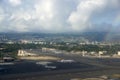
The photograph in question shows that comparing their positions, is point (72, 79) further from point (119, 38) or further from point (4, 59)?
point (119, 38)

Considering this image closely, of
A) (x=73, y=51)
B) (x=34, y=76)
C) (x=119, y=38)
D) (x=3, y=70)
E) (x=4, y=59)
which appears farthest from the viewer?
(x=119, y=38)

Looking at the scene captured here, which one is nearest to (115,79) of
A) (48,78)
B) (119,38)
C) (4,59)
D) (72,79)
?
(72,79)

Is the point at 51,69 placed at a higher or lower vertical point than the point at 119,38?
lower

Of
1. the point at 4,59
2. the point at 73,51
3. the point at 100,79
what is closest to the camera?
the point at 100,79

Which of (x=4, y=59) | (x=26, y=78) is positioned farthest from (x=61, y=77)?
(x=4, y=59)

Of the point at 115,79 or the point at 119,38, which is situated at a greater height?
the point at 119,38

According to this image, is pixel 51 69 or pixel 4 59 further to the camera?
pixel 4 59

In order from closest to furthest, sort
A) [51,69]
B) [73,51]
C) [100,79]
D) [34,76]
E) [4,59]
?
[100,79], [34,76], [51,69], [4,59], [73,51]

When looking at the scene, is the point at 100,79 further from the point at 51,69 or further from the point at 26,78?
the point at 51,69

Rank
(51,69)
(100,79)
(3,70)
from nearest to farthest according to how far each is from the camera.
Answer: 1. (100,79)
2. (3,70)
3. (51,69)
